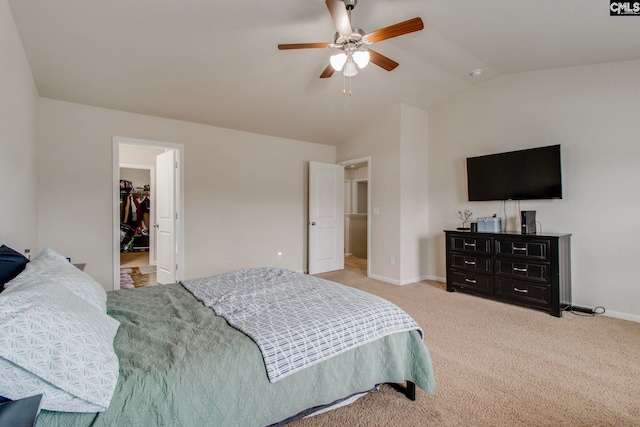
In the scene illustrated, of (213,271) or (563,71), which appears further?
(213,271)

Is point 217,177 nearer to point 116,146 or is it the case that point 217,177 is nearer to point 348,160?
point 116,146

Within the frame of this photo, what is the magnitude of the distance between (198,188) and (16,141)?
6.79 feet

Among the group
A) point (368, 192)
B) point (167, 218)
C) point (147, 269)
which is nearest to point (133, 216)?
point (147, 269)

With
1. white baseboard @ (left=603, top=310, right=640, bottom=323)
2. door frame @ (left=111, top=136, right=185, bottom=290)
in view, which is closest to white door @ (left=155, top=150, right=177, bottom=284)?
door frame @ (left=111, top=136, right=185, bottom=290)

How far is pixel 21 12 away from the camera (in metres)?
2.24

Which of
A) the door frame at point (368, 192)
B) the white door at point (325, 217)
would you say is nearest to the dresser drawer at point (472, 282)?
Answer: the door frame at point (368, 192)

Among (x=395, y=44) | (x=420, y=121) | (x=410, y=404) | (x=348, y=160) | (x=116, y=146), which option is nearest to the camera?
(x=410, y=404)

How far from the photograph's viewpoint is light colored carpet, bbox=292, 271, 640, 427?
5.51 ft

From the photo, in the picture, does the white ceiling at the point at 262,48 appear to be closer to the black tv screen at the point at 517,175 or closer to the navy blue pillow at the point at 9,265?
the black tv screen at the point at 517,175

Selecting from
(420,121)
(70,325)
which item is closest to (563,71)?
(420,121)

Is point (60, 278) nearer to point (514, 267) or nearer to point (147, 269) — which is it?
point (514, 267)

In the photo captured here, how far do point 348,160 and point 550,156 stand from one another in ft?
9.65

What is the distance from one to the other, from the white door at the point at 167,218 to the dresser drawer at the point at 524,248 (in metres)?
4.23

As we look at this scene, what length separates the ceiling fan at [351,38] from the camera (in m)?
2.08
